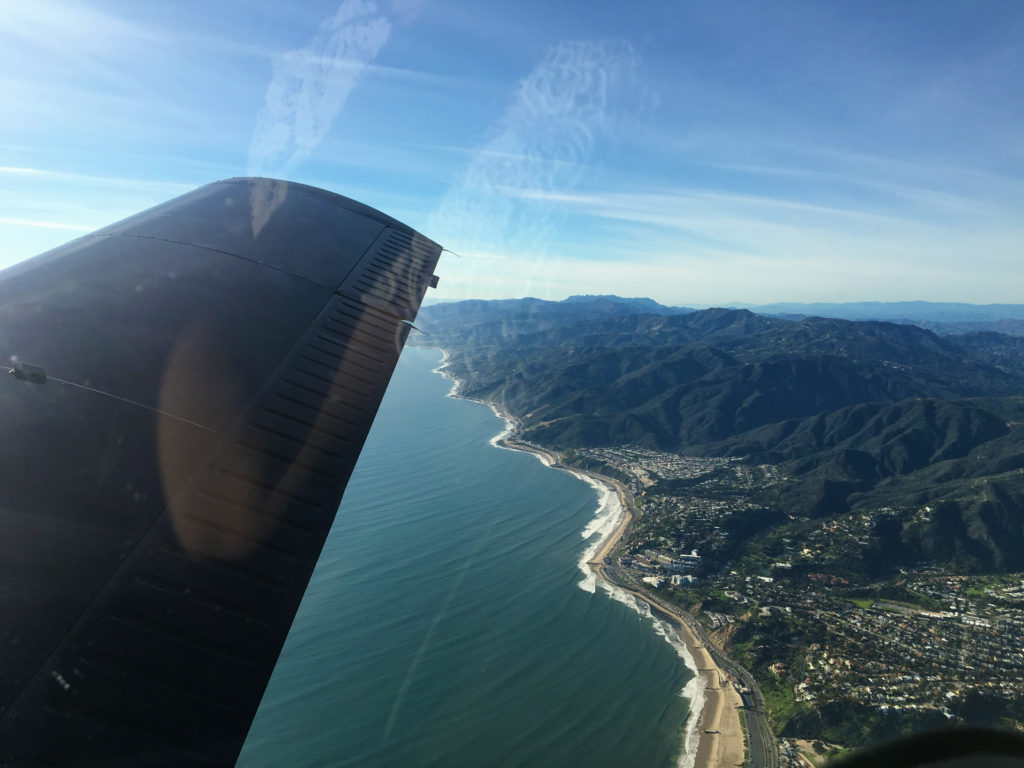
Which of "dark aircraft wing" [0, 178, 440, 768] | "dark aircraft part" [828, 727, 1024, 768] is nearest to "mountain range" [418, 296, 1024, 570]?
"dark aircraft part" [828, 727, 1024, 768]

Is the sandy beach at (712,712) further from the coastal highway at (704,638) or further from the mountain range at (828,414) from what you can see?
the mountain range at (828,414)

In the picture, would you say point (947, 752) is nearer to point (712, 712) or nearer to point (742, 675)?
point (712, 712)

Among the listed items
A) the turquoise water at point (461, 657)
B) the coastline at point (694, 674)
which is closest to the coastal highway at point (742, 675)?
the coastline at point (694, 674)

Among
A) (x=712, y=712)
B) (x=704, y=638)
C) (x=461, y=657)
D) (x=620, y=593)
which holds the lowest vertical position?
(x=461, y=657)

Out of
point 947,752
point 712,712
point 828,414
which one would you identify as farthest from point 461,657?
point 828,414

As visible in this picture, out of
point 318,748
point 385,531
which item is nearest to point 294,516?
point 318,748

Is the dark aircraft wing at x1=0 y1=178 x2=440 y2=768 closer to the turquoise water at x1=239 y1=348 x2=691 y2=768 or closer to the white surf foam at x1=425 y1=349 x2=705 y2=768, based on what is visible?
the turquoise water at x1=239 y1=348 x2=691 y2=768
